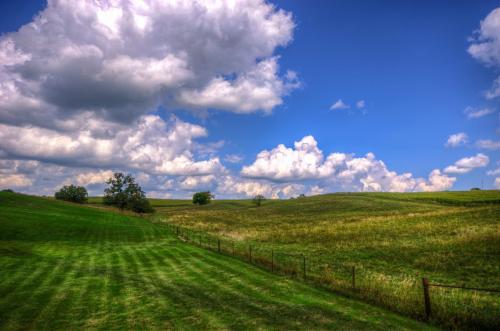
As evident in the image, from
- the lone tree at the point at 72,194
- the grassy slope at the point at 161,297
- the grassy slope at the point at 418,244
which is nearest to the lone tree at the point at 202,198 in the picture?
the lone tree at the point at 72,194

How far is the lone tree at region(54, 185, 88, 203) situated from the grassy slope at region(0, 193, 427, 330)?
13233 centimetres

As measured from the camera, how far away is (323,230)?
51438mm

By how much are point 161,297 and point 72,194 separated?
152575 millimetres

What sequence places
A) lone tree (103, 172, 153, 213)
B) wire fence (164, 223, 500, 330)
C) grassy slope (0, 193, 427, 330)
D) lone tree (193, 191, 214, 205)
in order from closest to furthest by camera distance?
grassy slope (0, 193, 427, 330) → wire fence (164, 223, 500, 330) → lone tree (103, 172, 153, 213) → lone tree (193, 191, 214, 205)

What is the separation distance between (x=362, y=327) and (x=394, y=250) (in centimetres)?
2382

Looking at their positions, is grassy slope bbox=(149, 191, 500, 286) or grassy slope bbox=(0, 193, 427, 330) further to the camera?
grassy slope bbox=(149, 191, 500, 286)

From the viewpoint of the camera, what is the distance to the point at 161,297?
647 inches

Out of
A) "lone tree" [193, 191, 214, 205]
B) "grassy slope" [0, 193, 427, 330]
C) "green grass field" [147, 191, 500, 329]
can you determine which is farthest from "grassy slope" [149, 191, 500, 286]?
"lone tree" [193, 191, 214, 205]

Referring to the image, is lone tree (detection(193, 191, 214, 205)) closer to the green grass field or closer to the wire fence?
the green grass field

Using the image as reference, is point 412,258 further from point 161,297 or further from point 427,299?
point 161,297

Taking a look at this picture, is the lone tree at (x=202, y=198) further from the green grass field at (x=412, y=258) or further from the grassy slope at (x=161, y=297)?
the grassy slope at (x=161, y=297)

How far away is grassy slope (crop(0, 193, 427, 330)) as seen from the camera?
12781mm

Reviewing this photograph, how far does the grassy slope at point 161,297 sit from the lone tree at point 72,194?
132335 millimetres

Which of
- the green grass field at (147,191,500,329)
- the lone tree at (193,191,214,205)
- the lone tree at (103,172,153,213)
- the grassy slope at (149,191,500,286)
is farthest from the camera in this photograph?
the lone tree at (193,191,214,205)
